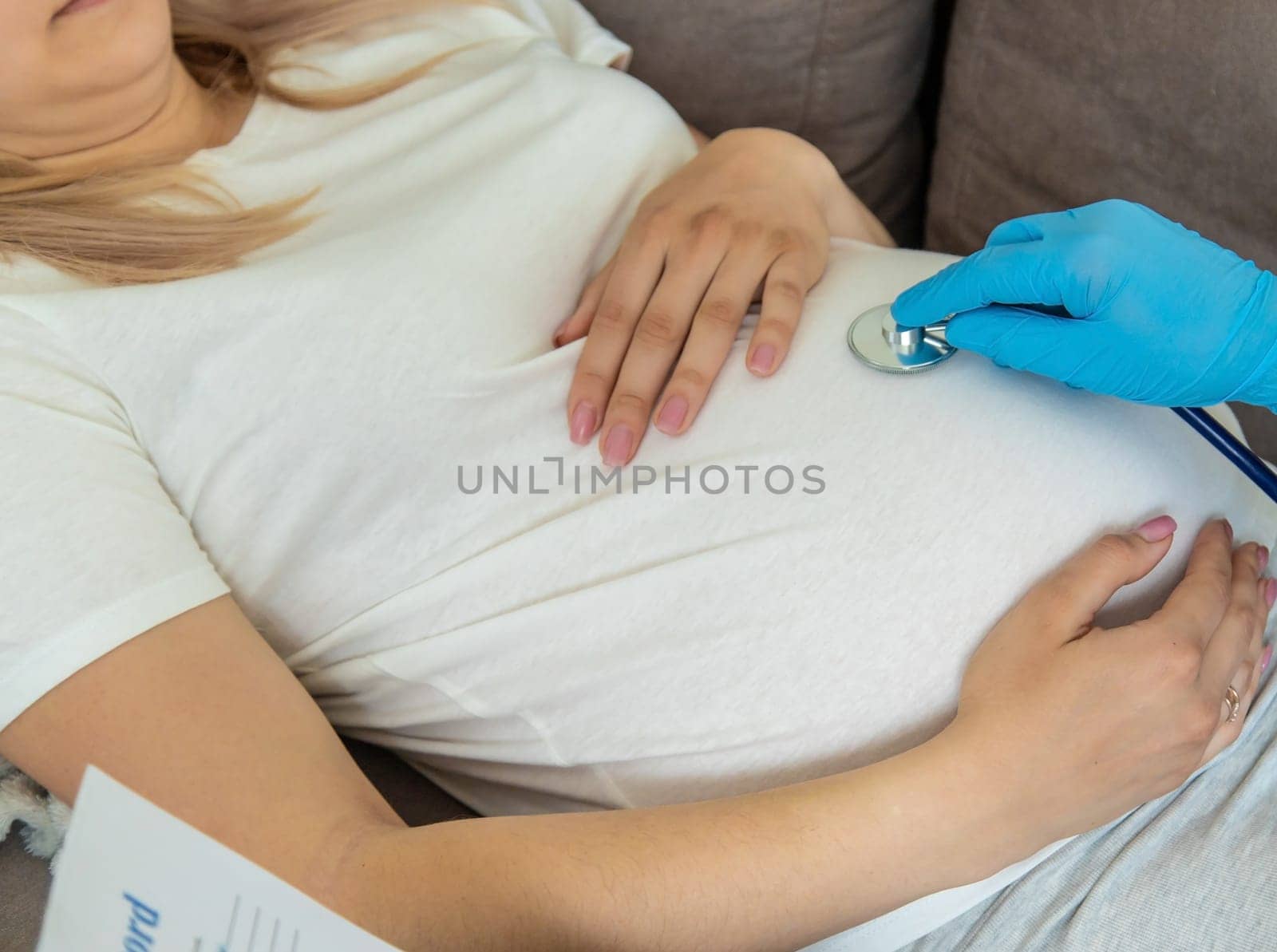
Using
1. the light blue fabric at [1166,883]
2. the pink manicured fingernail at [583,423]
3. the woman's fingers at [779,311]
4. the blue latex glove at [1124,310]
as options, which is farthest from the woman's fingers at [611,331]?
the light blue fabric at [1166,883]

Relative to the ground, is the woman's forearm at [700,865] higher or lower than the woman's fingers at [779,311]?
lower

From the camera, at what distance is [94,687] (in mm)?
589

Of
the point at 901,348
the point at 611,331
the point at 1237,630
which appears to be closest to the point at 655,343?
the point at 611,331

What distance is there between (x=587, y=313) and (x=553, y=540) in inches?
9.1

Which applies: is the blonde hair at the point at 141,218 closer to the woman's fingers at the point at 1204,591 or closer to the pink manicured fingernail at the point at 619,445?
the pink manicured fingernail at the point at 619,445

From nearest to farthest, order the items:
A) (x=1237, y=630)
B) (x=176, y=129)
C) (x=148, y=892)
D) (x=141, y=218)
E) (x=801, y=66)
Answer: (x=148, y=892) < (x=1237, y=630) < (x=141, y=218) < (x=176, y=129) < (x=801, y=66)

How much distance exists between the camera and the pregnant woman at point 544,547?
1.95 ft

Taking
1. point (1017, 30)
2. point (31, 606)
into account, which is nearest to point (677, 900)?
point (31, 606)

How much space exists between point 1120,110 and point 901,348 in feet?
1.38

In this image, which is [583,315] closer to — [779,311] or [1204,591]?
[779,311]

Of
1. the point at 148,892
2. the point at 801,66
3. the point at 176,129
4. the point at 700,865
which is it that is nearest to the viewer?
the point at 148,892

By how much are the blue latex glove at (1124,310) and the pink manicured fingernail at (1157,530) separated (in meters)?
0.09

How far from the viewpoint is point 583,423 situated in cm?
77

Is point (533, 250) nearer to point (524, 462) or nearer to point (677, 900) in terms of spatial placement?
point (524, 462)
